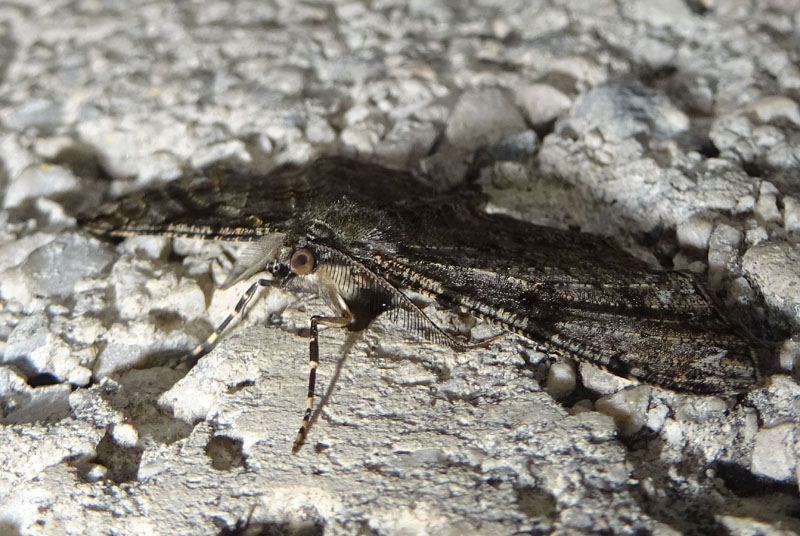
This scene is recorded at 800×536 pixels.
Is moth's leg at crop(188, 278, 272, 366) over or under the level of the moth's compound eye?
under

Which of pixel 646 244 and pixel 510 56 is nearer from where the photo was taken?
pixel 646 244

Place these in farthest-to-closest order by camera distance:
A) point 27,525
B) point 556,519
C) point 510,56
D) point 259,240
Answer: point 510,56 < point 259,240 < point 27,525 < point 556,519

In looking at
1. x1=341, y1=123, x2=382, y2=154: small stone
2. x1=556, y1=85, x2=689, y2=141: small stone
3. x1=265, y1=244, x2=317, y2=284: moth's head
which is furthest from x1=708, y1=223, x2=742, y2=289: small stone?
x1=341, y1=123, x2=382, y2=154: small stone

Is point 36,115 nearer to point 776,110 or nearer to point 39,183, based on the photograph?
point 39,183

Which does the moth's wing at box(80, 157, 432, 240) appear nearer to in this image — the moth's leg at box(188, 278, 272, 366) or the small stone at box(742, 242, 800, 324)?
the moth's leg at box(188, 278, 272, 366)

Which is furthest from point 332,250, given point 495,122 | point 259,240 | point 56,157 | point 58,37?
point 58,37

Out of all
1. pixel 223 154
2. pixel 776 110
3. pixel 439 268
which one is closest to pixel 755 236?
pixel 776 110

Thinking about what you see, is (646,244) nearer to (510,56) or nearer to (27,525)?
(510,56)

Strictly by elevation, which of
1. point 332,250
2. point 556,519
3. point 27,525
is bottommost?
point 27,525
